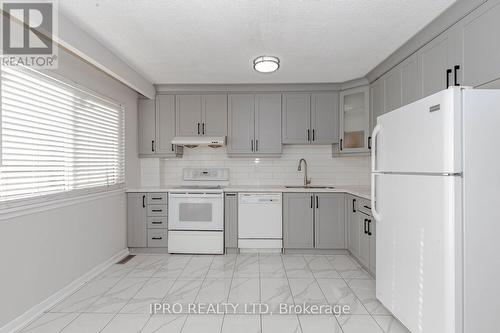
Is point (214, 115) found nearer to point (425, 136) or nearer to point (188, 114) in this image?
point (188, 114)

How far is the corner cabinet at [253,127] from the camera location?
4.11 metres

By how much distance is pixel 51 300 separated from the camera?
7.81ft

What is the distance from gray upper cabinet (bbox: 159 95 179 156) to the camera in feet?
13.5

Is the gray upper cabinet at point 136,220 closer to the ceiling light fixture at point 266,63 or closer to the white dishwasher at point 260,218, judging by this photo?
the white dishwasher at point 260,218

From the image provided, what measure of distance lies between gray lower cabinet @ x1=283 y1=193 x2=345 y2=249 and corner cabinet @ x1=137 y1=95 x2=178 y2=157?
1884 mm

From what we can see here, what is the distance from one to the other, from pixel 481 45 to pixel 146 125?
151 inches

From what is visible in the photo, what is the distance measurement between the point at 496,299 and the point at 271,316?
1430mm

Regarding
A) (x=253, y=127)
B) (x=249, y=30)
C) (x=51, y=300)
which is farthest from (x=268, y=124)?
(x=51, y=300)

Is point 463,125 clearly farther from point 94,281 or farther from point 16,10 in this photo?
point 94,281

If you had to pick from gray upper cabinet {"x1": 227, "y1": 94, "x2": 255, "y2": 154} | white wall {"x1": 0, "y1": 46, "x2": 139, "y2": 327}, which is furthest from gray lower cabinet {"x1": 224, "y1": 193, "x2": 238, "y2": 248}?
white wall {"x1": 0, "y1": 46, "x2": 139, "y2": 327}

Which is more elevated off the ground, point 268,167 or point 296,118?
point 296,118

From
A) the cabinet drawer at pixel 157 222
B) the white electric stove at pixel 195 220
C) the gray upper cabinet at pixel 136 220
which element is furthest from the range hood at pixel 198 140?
the cabinet drawer at pixel 157 222

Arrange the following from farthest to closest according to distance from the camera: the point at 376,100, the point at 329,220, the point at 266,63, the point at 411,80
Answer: the point at 329,220 → the point at 376,100 → the point at 266,63 → the point at 411,80

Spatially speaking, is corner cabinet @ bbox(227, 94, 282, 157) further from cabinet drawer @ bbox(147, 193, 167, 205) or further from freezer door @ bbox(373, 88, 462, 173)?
freezer door @ bbox(373, 88, 462, 173)
